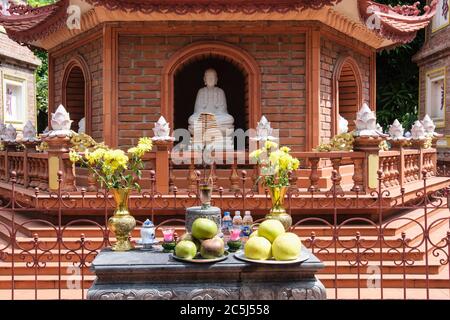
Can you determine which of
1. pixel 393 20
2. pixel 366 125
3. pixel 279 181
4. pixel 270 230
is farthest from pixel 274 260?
pixel 393 20

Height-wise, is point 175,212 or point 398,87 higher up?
point 398,87

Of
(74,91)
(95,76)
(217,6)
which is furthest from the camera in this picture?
(74,91)

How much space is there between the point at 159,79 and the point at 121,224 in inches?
253

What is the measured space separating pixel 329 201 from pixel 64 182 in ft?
14.6

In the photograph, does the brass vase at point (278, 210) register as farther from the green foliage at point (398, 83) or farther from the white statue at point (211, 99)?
the green foliage at point (398, 83)

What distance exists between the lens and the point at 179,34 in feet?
36.6

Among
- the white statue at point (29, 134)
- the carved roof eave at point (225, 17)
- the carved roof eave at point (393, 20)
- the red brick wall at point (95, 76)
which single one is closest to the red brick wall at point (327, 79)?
the carved roof eave at point (225, 17)

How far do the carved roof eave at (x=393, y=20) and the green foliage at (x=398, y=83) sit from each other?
10160mm

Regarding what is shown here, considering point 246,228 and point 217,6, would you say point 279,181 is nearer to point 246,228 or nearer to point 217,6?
point 246,228

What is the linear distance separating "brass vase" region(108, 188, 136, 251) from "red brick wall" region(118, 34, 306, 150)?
230 inches

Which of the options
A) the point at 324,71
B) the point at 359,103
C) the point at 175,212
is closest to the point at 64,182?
the point at 175,212

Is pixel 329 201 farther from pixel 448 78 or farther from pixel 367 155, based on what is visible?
pixel 448 78

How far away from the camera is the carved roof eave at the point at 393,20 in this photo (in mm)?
11859

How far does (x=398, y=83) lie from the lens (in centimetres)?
2467
